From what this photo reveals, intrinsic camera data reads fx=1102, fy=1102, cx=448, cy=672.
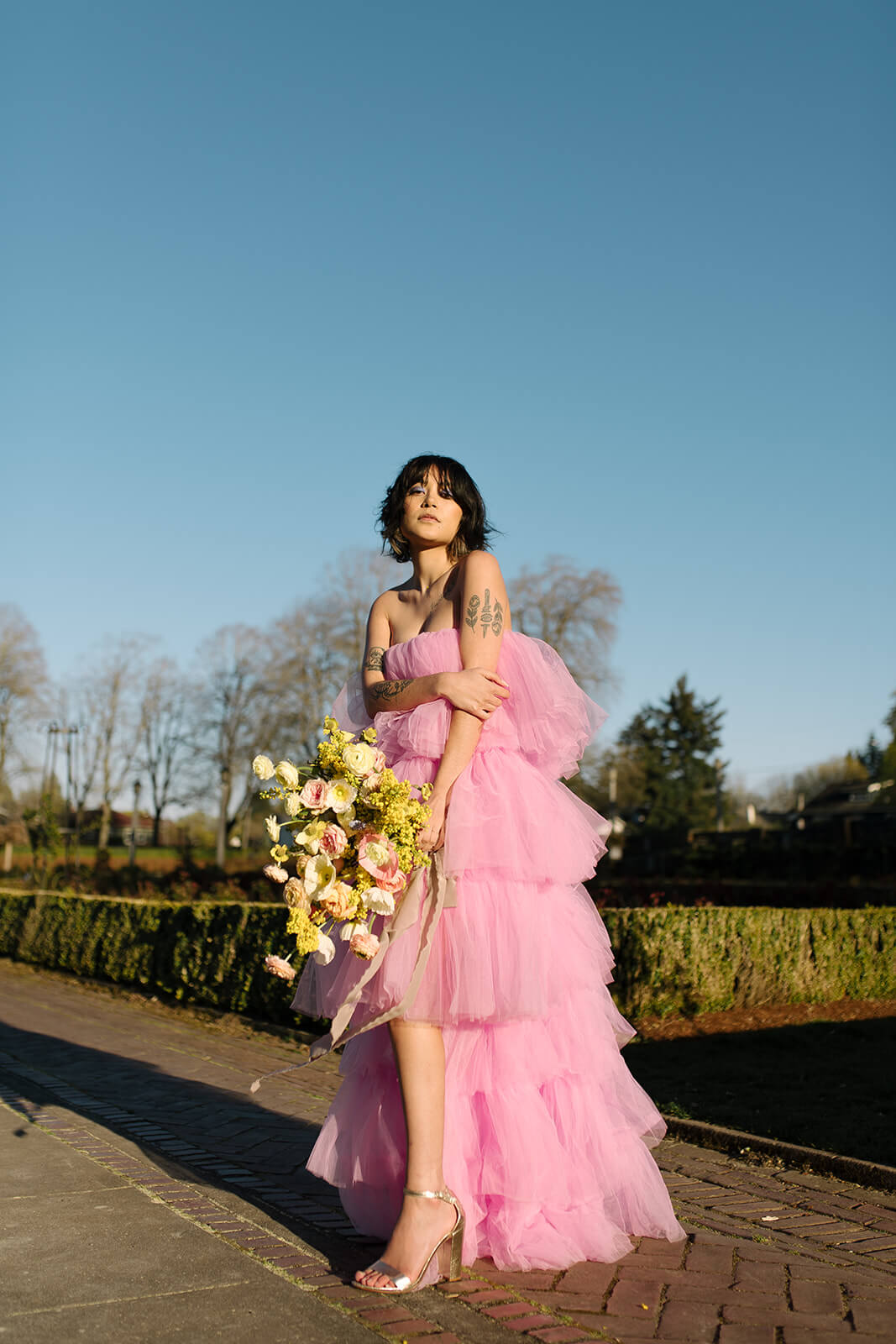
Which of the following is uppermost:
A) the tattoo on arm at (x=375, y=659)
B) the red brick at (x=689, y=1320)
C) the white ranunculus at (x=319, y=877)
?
the tattoo on arm at (x=375, y=659)

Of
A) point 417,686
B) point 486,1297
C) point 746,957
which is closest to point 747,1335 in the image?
point 486,1297

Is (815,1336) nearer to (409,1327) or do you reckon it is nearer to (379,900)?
(409,1327)

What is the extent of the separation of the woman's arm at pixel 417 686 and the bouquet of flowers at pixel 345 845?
1.08 feet

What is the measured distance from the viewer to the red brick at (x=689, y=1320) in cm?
280

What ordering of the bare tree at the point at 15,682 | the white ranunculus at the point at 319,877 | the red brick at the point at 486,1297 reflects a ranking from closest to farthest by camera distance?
1. the red brick at the point at 486,1297
2. the white ranunculus at the point at 319,877
3. the bare tree at the point at 15,682

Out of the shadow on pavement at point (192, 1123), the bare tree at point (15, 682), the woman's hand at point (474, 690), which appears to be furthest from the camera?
the bare tree at point (15, 682)

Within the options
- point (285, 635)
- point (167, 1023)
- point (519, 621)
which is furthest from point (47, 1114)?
point (285, 635)

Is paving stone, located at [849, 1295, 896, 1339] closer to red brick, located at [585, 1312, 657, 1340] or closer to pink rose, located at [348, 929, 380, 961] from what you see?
red brick, located at [585, 1312, 657, 1340]

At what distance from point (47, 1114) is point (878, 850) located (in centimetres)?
2273

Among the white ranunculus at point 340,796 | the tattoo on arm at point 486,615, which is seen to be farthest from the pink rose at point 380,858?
the tattoo on arm at point 486,615

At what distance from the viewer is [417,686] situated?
360 centimetres

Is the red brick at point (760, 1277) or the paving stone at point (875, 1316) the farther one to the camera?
the red brick at point (760, 1277)

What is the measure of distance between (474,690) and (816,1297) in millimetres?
2020

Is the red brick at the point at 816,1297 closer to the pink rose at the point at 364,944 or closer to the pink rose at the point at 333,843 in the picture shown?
the pink rose at the point at 364,944
